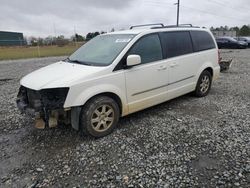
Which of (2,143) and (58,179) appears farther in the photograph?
(2,143)

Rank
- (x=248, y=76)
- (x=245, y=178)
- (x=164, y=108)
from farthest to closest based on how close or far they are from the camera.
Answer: (x=248, y=76), (x=164, y=108), (x=245, y=178)

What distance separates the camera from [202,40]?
5.73 meters

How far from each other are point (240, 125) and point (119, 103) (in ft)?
7.36

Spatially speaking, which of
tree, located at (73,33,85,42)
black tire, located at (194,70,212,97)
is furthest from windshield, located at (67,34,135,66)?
tree, located at (73,33,85,42)

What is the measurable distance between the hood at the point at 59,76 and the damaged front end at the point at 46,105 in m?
0.09

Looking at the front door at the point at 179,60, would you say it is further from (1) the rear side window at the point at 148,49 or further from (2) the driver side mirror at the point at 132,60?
(2) the driver side mirror at the point at 132,60

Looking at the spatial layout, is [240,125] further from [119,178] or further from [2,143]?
[2,143]

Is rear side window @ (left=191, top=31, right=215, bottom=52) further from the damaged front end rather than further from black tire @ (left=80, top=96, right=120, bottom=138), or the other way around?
the damaged front end

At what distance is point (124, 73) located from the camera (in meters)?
3.99

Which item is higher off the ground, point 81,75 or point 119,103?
point 81,75

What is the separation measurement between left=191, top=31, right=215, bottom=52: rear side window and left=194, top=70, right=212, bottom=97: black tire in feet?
2.08

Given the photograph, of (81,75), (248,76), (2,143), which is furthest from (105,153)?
(248,76)

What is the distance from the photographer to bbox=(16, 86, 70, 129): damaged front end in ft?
11.2

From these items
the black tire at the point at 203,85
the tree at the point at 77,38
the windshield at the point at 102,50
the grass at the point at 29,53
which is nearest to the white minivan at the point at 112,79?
the windshield at the point at 102,50
